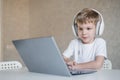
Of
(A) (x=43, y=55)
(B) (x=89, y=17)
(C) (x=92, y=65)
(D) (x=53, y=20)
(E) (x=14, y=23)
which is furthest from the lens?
(E) (x=14, y=23)

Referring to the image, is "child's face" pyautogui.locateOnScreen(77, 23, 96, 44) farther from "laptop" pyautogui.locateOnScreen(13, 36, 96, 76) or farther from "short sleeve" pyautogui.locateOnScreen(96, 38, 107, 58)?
"laptop" pyautogui.locateOnScreen(13, 36, 96, 76)

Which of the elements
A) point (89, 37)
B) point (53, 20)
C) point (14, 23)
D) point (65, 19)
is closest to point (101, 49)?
point (89, 37)

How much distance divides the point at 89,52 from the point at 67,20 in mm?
2150

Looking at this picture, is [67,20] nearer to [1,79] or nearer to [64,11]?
[64,11]

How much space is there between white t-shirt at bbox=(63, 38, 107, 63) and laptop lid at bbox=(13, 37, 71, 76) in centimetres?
46

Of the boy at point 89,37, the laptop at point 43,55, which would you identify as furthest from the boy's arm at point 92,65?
the laptop at point 43,55

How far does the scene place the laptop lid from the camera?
0.98m

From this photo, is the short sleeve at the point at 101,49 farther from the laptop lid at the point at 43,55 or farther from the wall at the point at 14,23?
the wall at the point at 14,23

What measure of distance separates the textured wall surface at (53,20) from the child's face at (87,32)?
1.82 meters

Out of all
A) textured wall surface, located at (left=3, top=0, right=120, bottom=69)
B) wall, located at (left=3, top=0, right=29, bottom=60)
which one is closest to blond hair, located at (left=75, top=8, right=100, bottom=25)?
textured wall surface, located at (left=3, top=0, right=120, bottom=69)

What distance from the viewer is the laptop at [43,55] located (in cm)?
98

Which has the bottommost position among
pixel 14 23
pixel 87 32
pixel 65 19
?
pixel 14 23

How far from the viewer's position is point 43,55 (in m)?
1.06

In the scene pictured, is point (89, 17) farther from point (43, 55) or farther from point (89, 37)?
point (43, 55)
